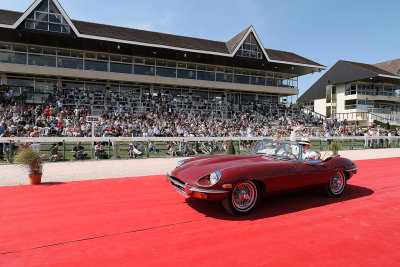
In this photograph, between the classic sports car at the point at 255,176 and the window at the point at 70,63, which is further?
the window at the point at 70,63

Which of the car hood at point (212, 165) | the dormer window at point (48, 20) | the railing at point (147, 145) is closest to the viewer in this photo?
the car hood at point (212, 165)

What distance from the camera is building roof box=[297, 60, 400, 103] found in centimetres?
4159

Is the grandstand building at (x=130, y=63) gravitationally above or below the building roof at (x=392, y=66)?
below

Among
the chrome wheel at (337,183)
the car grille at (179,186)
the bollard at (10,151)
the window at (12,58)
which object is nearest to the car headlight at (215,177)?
the car grille at (179,186)

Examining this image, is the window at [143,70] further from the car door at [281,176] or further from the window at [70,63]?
the car door at [281,176]

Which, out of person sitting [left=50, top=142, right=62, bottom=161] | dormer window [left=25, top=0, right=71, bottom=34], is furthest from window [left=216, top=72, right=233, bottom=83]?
person sitting [left=50, top=142, right=62, bottom=161]

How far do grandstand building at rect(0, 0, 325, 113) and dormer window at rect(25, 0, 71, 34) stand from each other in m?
0.04

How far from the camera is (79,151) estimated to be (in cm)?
1143

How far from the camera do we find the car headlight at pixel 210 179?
4150mm

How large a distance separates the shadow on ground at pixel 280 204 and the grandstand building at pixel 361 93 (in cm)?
3970

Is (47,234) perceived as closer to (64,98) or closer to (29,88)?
(64,98)

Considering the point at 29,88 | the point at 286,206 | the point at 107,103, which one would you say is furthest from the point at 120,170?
the point at 29,88

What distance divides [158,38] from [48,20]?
10094 mm

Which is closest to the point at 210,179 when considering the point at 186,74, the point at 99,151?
the point at 99,151
